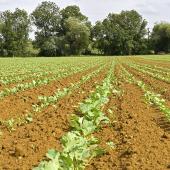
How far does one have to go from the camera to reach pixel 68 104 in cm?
1207

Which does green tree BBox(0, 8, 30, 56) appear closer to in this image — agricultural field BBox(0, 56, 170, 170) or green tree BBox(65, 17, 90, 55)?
green tree BBox(65, 17, 90, 55)

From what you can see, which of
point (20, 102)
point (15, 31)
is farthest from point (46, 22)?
point (20, 102)

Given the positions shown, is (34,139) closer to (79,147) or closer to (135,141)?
(135,141)

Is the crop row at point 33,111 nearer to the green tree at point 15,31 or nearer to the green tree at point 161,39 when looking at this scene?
the green tree at point 15,31

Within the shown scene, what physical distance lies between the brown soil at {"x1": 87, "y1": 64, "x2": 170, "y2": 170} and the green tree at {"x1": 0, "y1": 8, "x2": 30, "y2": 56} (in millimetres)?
82505

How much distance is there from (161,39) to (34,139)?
339 ft

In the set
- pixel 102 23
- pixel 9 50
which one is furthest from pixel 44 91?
pixel 102 23

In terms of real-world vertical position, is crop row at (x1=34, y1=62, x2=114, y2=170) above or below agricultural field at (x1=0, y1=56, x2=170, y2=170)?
above

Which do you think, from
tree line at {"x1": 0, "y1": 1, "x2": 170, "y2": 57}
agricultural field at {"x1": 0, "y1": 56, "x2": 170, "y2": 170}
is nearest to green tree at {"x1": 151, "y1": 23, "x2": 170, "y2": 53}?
tree line at {"x1": 0, "y1": 1, "x2": 170, "y2": 57}

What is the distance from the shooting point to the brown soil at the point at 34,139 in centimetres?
666

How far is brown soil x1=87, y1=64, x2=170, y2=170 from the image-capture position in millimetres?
6512

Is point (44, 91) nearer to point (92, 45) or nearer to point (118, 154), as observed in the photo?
point (118, 154)

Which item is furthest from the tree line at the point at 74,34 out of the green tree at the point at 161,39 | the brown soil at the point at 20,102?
the brown soil at the point at 20,102

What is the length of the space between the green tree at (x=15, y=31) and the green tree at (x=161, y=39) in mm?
29055
